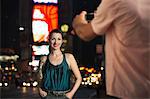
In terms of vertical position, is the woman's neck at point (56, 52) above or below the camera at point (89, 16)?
below

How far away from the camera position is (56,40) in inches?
118

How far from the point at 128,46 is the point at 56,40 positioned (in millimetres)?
1064

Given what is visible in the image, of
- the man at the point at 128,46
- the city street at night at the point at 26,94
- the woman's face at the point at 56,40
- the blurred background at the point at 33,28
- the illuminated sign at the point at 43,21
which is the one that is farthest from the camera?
the illuminated sign at the point at 43,21

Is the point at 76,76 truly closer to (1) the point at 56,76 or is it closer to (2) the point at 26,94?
(1) the point at 56,76

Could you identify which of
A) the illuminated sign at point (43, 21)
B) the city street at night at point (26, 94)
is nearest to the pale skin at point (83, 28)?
the city street at night at point (26, 94)

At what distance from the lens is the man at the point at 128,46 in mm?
2006

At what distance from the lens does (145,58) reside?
6.66 ft

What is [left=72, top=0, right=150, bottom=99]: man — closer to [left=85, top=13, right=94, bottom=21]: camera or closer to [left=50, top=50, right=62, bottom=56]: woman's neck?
[left=85, top=13, right=94, bottom=21]: camera

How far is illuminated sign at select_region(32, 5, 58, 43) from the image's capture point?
16962 mm

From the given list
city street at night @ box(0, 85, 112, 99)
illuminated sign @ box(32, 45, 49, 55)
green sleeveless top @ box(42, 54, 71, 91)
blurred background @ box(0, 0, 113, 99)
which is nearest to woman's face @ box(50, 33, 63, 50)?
green sleeveless top @ box(42, 54, 71, 91)

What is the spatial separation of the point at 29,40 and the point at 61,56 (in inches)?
557

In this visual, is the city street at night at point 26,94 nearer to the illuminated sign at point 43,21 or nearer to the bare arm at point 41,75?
the illuminated sign at point 43,21

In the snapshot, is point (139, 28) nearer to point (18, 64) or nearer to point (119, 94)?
point (119, 94)

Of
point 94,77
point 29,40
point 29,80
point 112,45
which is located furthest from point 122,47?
point 29,40
